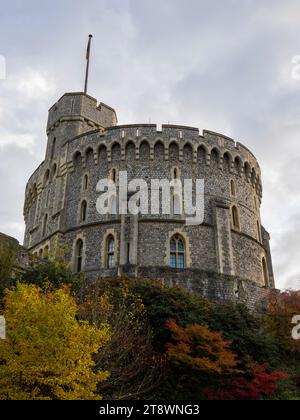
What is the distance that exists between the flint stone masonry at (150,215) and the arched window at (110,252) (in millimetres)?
239

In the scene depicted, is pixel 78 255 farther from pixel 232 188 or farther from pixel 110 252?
pixel 232 188

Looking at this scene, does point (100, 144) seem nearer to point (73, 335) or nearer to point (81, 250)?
point (81, 250)

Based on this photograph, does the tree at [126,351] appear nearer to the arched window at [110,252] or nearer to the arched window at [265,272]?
the arched window at [110,252]

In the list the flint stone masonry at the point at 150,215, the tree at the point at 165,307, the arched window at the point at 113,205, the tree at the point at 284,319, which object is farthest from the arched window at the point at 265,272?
the tree at the point at 165,307

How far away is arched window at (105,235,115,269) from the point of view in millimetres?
23922

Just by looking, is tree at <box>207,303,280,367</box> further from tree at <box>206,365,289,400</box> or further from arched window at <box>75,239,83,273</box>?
arched window at <box>75,239,83,273</box>

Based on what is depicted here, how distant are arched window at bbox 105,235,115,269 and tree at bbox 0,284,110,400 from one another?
492 inches

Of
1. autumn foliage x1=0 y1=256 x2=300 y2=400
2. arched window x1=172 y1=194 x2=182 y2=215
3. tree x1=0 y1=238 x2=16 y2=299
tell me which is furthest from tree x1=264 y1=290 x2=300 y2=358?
tree x1=0 y1=238 x2=16 y2=299

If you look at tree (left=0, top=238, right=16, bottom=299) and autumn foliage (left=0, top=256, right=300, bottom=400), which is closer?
autumn foliage (left=0, top=256, right=300, bottom=400)

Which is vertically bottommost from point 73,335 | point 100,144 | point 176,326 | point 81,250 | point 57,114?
point 73,335

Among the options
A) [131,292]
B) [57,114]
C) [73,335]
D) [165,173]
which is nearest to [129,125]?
[165,173]

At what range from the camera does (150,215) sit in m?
24.6

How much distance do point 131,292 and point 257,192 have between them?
1532 centimetres

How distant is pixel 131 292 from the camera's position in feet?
57.4
